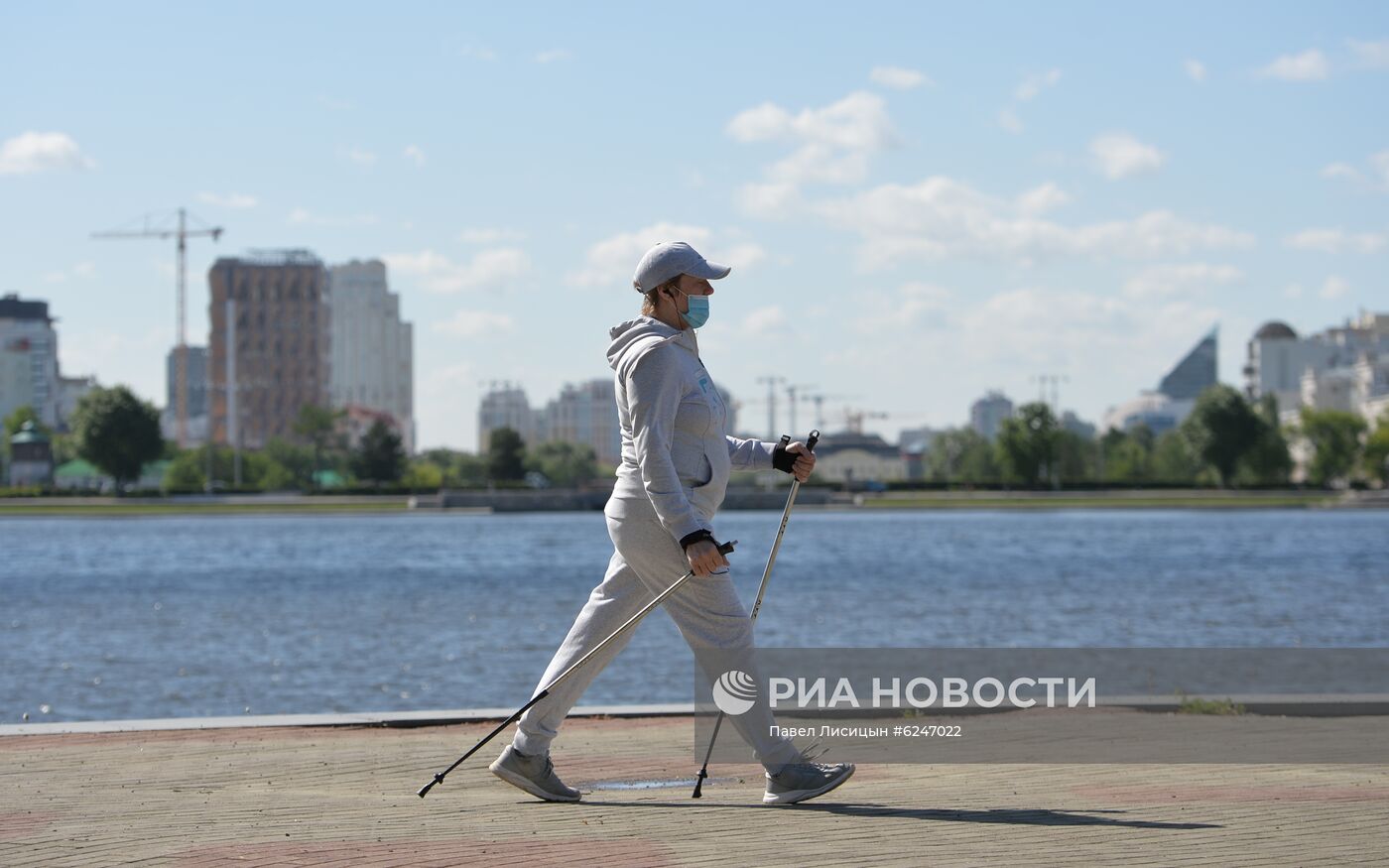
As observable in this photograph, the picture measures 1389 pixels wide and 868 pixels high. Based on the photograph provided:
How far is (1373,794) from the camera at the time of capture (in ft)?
20.8

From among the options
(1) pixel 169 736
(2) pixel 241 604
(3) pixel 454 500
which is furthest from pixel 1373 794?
(3) pixel 454 500

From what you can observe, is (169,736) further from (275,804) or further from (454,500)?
(454,500)

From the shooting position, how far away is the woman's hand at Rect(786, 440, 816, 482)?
21.2ft

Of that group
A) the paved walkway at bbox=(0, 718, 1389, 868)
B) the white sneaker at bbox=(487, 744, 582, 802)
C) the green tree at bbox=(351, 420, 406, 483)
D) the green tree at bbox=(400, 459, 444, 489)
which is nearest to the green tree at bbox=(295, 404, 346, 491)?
the green tree at bbox=(400, 459, 444, 489)

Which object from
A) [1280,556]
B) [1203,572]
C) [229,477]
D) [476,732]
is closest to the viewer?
[476,732]

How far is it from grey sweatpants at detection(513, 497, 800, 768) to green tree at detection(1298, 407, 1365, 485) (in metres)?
136

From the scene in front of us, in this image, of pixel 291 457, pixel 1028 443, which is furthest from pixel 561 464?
pixel 1028 443

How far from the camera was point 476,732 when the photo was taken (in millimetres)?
9039

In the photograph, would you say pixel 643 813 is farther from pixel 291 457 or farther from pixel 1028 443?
pixel 291 457

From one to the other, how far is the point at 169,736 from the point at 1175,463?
6148 inches

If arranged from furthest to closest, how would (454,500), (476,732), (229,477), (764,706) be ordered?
(229,477), (454,500), (476,732), (764,706)

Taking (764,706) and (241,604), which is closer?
(764,706)

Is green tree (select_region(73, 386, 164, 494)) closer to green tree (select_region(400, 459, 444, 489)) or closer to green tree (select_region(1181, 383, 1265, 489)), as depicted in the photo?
green tree (select_region(400, 459, 444, 489))

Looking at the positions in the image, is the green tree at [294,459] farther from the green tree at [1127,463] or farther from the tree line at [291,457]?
the green tree at [1127,463]
